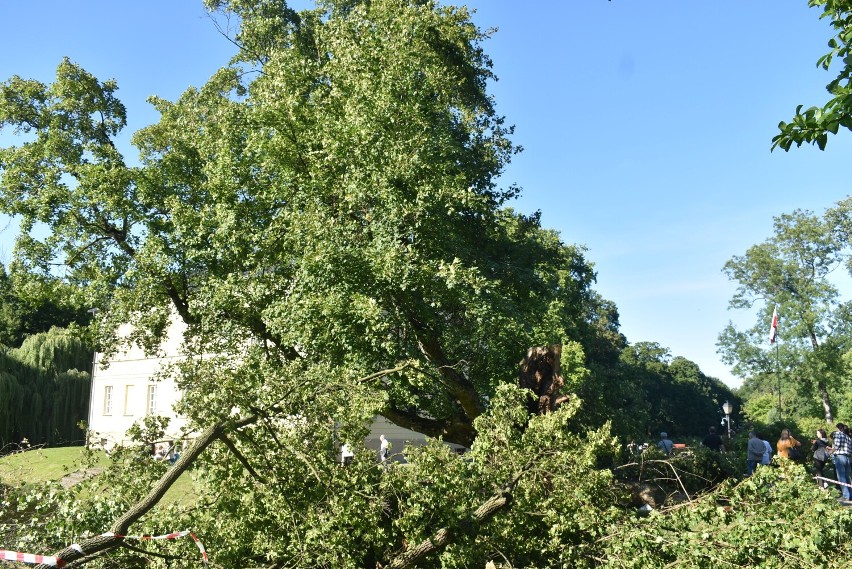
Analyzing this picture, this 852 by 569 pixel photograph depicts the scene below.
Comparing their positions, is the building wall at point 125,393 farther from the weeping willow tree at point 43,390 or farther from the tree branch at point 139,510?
the tree branch at point 139,510

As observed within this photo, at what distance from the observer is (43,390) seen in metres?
40.2

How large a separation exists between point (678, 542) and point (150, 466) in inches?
212

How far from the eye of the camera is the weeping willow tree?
37188 mm

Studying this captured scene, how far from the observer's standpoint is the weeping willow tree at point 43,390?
37188 millimetres

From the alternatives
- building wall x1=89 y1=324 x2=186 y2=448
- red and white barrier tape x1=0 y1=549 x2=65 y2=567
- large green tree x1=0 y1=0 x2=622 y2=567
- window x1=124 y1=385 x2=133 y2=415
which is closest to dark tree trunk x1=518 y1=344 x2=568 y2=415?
large green tree x1=0 y1=0 x2=622 y2=567

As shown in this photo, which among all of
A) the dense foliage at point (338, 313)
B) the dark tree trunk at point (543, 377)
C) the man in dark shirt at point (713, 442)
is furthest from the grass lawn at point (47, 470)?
the man in dark shirt at point (713, 442)

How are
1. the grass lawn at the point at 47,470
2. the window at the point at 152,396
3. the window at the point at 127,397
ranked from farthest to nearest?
the window at the point at 127,397
the window at the point at 152,396
the grass lawn at the point at 47,470

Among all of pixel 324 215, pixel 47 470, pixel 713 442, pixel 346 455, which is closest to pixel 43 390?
pixel 47 470

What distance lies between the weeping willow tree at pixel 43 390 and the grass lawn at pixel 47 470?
23.7ft

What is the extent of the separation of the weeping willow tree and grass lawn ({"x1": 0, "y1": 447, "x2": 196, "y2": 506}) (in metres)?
7.21

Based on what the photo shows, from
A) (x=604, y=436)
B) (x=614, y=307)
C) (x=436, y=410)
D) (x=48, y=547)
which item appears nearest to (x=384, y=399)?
(x=604, y=436)

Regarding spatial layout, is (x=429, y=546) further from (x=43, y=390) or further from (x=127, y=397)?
(x=127, y=397)

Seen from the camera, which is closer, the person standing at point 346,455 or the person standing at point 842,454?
the person standing at point 346,455

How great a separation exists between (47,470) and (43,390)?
16066mm
